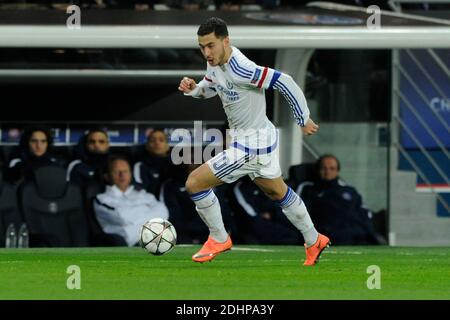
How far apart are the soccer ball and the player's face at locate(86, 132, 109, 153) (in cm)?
512

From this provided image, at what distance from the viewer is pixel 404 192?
20094mm

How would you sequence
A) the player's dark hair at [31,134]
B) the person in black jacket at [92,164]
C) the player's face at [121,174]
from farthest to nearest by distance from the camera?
1. the person in black jacket at [92,164]
2. the player's dark hair at [31,134]
3. the player's face at [121,174]

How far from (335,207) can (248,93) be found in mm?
6242

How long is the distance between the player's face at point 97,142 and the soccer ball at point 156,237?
512 centimetres

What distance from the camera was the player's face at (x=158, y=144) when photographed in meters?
18.5

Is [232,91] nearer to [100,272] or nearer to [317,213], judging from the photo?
[100,272]

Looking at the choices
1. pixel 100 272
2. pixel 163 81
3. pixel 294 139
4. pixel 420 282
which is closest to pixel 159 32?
pixel 163 81

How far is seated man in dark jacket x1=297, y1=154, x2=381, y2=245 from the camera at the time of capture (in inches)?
733

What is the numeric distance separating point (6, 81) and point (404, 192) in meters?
5.81

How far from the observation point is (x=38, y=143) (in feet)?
59.8

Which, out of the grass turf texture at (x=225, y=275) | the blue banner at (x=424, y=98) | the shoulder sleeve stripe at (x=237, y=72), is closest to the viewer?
the grass turf texture at (x=225, y=275)

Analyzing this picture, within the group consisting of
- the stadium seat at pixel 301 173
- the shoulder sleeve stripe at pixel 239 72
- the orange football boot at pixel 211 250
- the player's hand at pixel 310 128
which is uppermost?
the shoulder sleeve stripe at pixel 239 72

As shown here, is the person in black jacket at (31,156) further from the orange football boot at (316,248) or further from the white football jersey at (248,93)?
the orange football boot at (316,248)

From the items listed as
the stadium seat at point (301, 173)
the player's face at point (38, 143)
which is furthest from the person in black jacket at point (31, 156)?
the stadium seat at point (301, 173)
